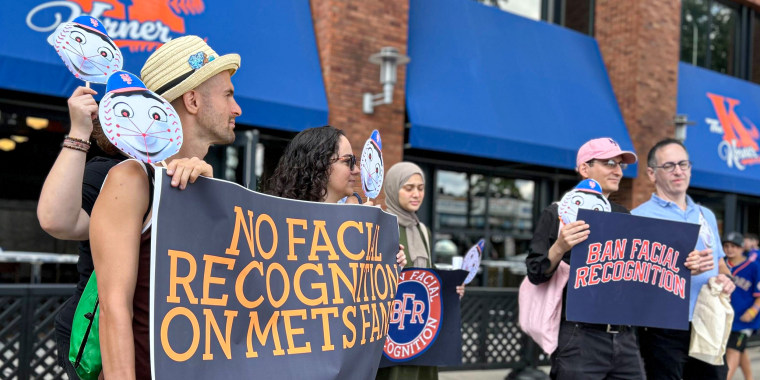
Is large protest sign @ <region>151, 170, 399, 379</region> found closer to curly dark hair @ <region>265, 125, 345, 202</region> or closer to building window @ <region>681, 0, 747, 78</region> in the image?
curly dark hair @ <region>265, 125, 345, 202</region>

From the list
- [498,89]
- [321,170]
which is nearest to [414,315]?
[321,170]

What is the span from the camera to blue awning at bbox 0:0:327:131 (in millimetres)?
5566

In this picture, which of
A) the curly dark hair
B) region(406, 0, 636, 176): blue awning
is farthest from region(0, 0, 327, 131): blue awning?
the curly dark hair

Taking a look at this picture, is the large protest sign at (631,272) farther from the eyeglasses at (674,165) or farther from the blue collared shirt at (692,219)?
the eyeglasses at (674,165)

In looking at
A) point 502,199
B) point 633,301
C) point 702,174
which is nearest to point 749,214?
point 702,174

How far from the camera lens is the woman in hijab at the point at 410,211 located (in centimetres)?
370

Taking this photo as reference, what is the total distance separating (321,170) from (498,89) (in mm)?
6501

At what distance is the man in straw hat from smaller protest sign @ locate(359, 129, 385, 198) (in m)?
0.76

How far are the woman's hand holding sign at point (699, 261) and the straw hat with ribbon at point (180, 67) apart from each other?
9.25 ft

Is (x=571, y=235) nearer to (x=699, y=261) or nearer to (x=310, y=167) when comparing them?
(x=699, y=261)

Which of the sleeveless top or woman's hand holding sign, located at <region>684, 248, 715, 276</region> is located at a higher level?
woman's hand holding sign, located at <region>684, 248, 715, 276</region>

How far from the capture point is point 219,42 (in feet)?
21.4

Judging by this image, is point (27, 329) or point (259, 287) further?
point (27, 329)

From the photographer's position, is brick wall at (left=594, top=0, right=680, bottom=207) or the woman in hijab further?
brick wall at (left=594, top=0, right=680, bottom=207)
